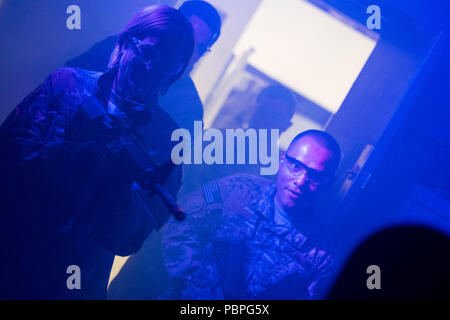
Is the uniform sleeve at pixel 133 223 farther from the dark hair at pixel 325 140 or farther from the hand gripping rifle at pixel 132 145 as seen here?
the dark hair at pixel 325 140

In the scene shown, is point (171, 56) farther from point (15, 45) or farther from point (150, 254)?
point (150, 254)

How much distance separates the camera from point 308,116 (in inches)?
52.7

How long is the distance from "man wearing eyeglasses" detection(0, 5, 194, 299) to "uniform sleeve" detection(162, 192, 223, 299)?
162mm

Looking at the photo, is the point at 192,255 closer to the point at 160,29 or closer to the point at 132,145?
the point at 132,145

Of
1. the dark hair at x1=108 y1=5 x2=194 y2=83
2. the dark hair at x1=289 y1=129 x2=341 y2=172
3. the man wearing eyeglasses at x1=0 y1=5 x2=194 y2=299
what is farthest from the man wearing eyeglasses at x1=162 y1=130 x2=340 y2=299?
the dark hair at x1=108 y1=5 x2=194 y2=83

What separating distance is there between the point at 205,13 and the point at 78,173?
1.03 m

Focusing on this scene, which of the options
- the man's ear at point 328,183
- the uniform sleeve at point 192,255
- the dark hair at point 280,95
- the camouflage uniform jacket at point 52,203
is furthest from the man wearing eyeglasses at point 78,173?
the man's ear at point 328,183

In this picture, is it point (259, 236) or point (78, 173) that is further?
point (259, 236)

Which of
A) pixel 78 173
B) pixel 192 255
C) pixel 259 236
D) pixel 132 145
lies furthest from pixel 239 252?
pixel 78 173

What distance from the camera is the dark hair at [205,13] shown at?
4.35 ft

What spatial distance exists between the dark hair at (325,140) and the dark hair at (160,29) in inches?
27.5

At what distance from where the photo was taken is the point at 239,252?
1.20 metres
